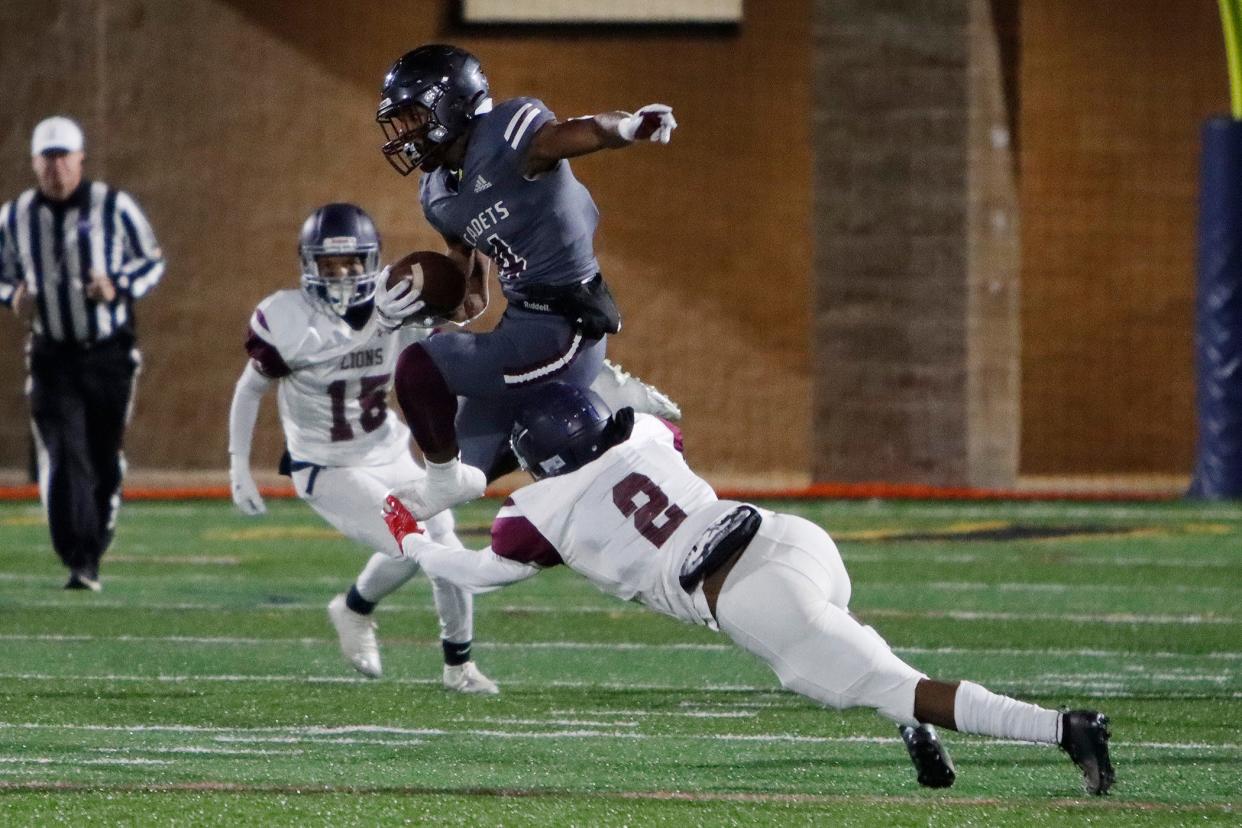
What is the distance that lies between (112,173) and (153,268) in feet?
17.7

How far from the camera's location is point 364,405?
6797mm

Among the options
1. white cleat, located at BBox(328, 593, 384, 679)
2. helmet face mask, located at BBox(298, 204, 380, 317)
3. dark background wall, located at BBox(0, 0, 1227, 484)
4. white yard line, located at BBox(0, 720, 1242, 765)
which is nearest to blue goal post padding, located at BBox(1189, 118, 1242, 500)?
dark background wall, located at BBox(0, 0, 1227, 484)

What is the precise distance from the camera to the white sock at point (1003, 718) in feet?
13.5

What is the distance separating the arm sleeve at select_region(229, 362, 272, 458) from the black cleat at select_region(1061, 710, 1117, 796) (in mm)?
3164

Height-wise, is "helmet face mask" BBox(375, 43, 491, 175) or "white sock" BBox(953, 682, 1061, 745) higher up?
"helmet face mask" BBox(375, 43, 491, 175)

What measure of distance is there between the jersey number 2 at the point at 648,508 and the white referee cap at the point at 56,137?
471 centimetres

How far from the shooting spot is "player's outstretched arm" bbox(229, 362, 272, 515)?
669 centimetres

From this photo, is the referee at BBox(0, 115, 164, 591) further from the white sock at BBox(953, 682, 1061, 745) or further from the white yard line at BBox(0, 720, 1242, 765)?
the white sock at BBox(953, 682, 1061, 745)

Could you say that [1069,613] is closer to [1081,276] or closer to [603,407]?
[603,407]

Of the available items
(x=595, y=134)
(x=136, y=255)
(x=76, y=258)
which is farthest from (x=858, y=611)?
(x=595, y=134)

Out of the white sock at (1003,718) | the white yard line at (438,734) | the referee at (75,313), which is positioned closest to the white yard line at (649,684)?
the white yard line at (438,734)

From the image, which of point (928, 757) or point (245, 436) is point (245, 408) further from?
point (928, 757)

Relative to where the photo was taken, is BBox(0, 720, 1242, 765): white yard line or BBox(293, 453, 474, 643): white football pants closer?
BBox(0, 720, 1242, 765): white yard line

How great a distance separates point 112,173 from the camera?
13.9 metres
